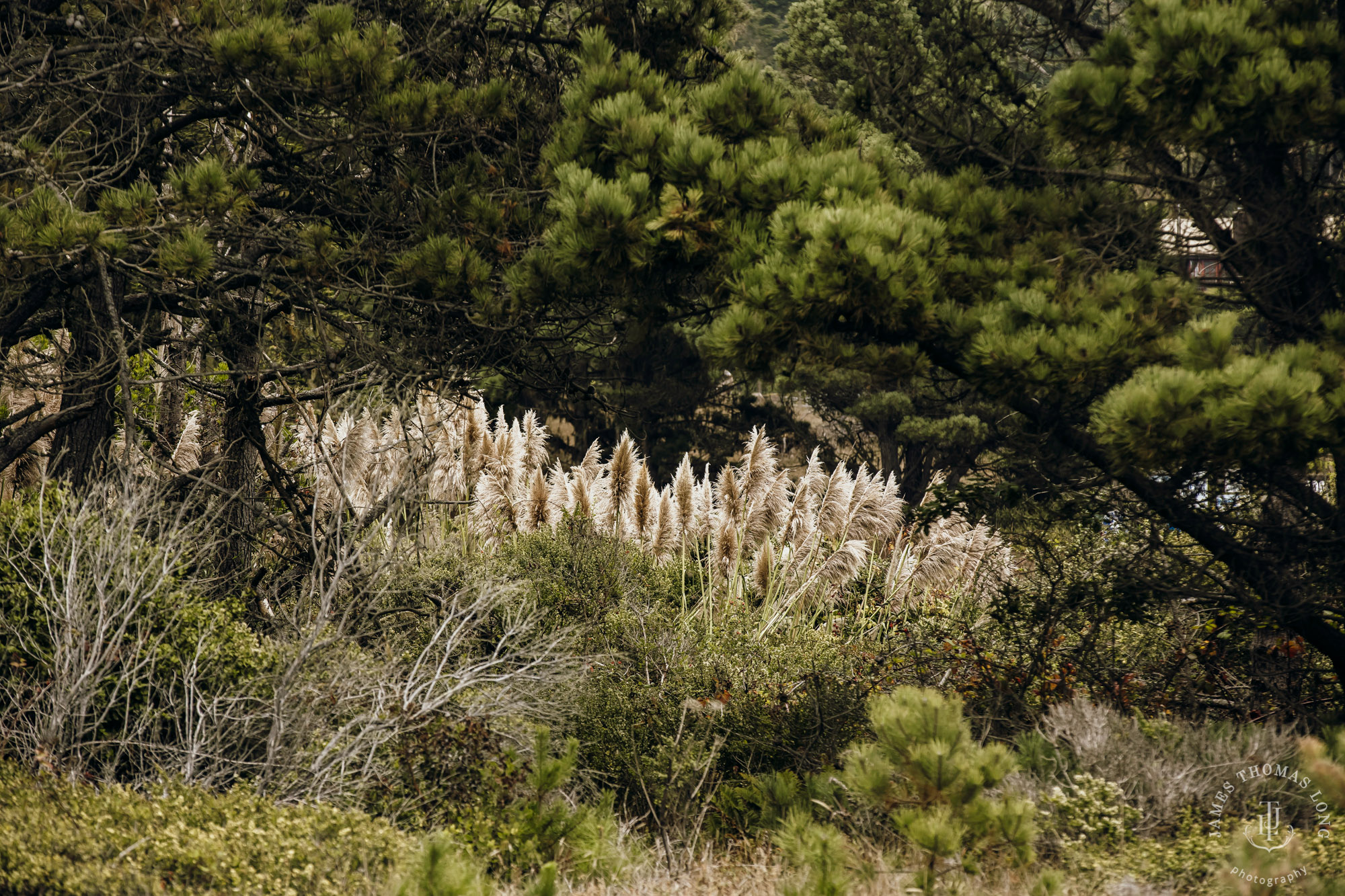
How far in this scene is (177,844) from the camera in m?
3.34

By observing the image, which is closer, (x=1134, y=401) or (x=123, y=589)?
(x=1134, y=401)

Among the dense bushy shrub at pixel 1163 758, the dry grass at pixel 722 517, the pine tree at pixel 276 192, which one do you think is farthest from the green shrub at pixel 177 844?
the dry grass at pixel 722 517

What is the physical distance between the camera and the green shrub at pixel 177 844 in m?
3.18

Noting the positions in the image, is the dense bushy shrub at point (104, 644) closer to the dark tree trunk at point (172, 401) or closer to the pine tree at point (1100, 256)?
the pine tree at point (1100, 256)

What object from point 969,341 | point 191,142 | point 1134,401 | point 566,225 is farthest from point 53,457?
point 1134,401

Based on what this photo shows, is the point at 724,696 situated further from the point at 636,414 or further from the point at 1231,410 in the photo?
the point at 1231,410

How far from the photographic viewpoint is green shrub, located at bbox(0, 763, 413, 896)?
318cm

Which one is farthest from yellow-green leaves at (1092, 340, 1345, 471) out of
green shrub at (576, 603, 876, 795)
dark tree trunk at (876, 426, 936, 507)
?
dark tree trunk at (876, 426, 936, 507)

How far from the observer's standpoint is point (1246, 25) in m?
4.61

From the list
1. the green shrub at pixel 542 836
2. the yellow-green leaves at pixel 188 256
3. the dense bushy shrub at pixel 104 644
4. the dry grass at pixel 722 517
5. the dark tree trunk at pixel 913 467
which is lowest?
the dark tree trunk at pixel 913 467

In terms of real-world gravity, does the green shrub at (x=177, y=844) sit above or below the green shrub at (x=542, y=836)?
above

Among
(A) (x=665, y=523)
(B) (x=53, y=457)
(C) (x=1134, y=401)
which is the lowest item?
(A) (x=665, y=523)

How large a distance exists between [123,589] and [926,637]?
5085 millimetres

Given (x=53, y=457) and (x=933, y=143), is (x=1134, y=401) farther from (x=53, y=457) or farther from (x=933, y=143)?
(x=53, y=457)
